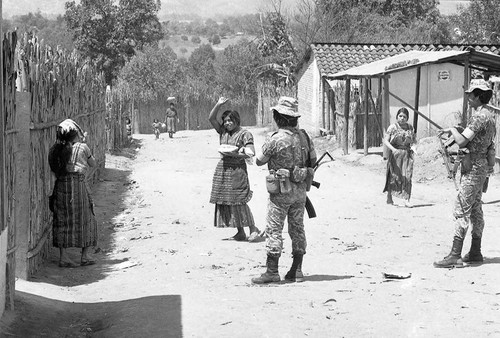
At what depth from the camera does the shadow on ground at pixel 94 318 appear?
713cm

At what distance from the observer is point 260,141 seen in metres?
33.1

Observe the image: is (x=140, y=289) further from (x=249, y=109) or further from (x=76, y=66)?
(x=249, y=109)

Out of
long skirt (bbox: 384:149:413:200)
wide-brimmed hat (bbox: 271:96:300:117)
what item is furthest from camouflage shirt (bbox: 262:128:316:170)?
long skirt (bbox: 384:149:413:200)

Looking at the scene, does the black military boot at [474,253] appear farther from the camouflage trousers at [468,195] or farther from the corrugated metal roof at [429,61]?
the corrugated metal roof at [429,61]

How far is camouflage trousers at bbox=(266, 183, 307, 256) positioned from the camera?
28.8 feet

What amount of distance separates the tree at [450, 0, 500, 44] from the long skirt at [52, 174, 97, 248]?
38637mm

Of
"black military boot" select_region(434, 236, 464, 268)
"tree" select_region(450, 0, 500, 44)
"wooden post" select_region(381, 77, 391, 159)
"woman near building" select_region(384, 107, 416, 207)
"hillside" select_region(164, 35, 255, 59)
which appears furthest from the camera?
"hillside" select_region(164, 35, 255, 59)

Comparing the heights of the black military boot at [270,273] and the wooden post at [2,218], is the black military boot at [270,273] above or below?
below

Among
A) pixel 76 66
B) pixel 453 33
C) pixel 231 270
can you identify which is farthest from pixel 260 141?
pixel 453 33

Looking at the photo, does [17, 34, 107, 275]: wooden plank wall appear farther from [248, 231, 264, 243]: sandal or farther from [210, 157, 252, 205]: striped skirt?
[248, 231, 264, 243]: sandal

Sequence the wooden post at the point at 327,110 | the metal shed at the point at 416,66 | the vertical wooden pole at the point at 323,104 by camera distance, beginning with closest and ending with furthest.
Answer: the metal shed at the point at 416,66 → the wooden post at the point at 327,110 → the vertical wooden pole at the point at 323,104

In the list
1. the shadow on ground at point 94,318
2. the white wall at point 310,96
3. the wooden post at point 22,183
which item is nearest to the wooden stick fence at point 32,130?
the wooden post at point 22,183

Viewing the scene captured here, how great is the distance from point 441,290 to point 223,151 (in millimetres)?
3865

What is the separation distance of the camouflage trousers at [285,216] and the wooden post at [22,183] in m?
2.30
